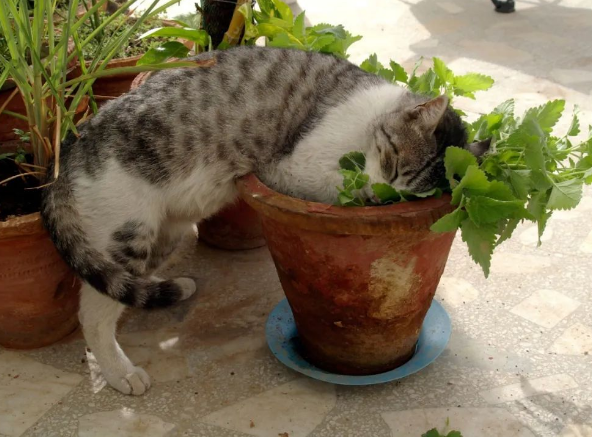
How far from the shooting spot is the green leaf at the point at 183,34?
2477 millimetres

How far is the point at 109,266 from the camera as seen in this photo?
1.99 m

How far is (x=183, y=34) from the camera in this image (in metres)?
2.55

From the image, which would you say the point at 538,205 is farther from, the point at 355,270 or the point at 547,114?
the point at 355,270

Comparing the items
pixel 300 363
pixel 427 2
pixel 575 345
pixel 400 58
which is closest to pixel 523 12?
pixel 427 2

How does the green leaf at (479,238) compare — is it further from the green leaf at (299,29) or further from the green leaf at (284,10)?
the green leaf at (284,10)

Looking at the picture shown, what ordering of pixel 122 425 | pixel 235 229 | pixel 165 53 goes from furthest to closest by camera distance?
pixel 235 229 < pixel 165 53 < pixel 122 425

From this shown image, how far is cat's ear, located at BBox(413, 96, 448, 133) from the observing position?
1795mm

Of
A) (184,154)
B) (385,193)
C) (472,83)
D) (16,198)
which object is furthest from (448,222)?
(16,198)

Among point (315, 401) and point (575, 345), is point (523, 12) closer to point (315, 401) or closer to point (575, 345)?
point (575, 345)

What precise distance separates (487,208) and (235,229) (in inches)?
52.8

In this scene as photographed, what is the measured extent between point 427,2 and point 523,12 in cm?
73

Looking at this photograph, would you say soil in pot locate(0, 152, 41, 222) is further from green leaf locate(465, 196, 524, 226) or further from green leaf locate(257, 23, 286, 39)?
green leaf locate(465, 196, 524, 226)

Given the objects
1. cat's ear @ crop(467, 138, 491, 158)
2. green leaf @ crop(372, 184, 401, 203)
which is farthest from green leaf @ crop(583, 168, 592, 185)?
green leaf @ crop(372, 184, 401, 203)

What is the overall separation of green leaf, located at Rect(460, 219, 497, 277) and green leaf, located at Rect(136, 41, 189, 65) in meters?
1.40
